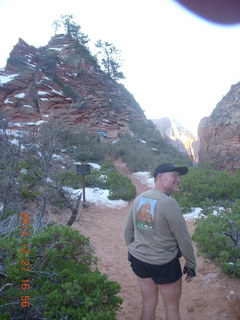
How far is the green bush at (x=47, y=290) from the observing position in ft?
6.30

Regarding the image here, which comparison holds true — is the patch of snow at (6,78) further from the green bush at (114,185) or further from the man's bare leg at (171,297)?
the man's bare leg at (171,297)

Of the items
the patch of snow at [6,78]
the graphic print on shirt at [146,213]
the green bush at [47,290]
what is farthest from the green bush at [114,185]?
the patch of snow at [6,78]

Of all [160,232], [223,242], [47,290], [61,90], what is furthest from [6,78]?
[160,232]

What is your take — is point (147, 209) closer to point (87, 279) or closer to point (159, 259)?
point (159, 259)

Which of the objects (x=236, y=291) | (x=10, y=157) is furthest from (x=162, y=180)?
(x=10, y=157)

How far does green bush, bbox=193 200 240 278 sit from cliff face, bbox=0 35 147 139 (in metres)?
11.8

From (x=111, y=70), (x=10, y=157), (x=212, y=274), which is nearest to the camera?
(x=212, y=274)

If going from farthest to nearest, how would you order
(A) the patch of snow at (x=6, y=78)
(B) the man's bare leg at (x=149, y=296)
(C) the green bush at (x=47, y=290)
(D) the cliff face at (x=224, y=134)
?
(A) the patch of snow at (x=6, y=78) < (D) the cliff face at (x=224, y=134) < (B) the man's bare leg at (x=149, y=296) < (C) the green bush at (x=47, y=290)

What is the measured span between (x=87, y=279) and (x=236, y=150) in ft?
29.9

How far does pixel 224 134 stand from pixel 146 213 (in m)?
9.59

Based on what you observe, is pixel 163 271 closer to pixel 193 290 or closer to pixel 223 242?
pixel 193 290

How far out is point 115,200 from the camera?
880 cm

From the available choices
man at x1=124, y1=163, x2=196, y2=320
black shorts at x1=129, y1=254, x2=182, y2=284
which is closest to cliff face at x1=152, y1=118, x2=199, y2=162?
man at x1=124, y1=163, x2=196, y2=320

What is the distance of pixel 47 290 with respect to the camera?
212 centimetres
